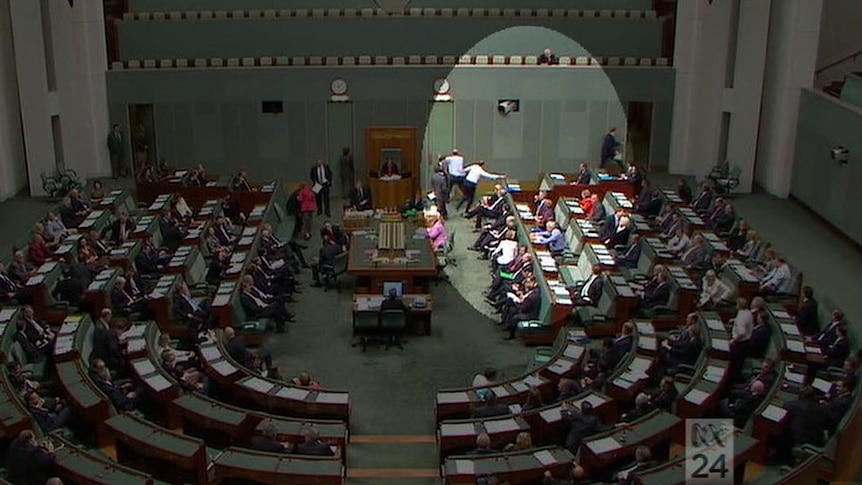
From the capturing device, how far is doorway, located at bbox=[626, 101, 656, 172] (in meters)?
25.7

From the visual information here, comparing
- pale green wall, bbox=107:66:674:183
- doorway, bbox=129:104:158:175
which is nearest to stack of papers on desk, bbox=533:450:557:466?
pale green wall, bbox=107:66:674:183

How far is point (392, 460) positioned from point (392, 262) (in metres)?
5.59

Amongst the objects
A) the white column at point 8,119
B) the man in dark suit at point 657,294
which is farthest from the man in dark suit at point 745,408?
the white column at point 8,119

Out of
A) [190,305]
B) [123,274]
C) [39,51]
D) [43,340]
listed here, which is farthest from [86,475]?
[39,51]

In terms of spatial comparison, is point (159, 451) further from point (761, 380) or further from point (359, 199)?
point (359, 199)

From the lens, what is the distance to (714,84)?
2441cm

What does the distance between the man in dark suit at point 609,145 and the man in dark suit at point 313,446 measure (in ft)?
49.6

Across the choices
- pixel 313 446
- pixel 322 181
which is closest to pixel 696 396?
pixel 313 446

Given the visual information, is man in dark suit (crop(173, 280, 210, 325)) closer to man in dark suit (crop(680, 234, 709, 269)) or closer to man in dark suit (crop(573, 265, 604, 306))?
man in dark suit (crop(573, 265, 604, 306))

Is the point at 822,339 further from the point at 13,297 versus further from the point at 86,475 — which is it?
the point at 13,297

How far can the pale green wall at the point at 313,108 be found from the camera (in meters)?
24.9

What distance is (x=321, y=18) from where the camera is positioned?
25.3m

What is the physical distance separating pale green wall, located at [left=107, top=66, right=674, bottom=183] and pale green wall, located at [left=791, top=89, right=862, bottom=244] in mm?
4779

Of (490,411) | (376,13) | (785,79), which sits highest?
(376,13)
